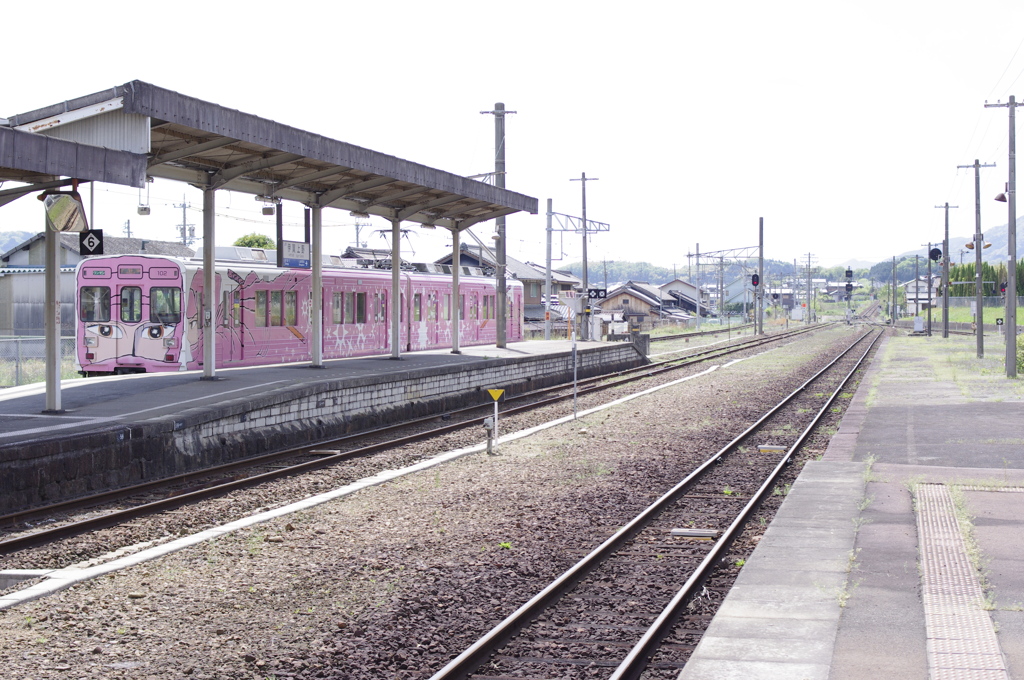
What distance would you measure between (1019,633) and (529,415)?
14.2m

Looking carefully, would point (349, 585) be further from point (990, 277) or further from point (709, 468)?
point (990, 277)

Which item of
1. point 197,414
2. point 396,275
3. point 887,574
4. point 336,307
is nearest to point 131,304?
point 336,307

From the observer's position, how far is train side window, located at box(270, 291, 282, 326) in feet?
69.4

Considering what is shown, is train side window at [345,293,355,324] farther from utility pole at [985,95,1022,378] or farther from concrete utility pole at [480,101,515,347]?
utility pole at [985,95,1022,378]

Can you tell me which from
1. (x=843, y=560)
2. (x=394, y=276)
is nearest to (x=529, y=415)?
(x=394, y=276)

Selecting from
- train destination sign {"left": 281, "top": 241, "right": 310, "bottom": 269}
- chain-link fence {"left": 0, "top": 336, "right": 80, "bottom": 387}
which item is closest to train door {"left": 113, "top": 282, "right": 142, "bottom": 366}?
chain-link fence {"left": 0, "top": 336, "right": 80, "bottom": 387}

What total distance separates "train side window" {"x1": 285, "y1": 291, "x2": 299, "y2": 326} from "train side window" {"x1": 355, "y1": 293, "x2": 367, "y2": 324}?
253cm

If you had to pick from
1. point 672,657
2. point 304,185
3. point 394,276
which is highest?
point 304,185

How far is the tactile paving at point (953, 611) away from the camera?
534cm

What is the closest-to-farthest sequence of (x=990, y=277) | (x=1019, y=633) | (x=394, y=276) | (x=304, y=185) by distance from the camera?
(x=1019, y=633) < (x=304, y=185) < (x=394, y=276) < (x=990, y=277)

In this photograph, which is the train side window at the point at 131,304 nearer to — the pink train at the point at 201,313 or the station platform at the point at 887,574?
the pink train at the point at 201,313

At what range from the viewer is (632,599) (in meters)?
7.22

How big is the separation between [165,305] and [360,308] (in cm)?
675

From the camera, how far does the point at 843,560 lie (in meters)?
7.82
